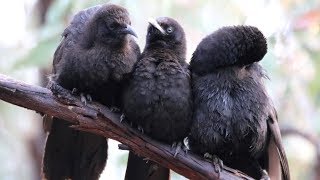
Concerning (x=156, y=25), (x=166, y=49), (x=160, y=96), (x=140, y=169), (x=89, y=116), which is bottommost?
(x=140, y=169)

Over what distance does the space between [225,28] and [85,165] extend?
41.7 inches

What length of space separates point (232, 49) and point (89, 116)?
2.65 feet

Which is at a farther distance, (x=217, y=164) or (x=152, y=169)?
(x=152, y=169)

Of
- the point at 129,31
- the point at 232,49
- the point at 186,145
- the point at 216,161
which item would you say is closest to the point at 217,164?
the point at 216,161

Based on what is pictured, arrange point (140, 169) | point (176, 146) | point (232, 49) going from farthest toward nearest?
1. point (140, 169)
2. point (232, 49)
3. point (176, 146)

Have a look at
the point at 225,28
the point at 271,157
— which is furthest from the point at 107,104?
the point at 271,157

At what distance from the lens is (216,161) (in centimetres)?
350

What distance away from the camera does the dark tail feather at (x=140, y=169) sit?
3.72 m

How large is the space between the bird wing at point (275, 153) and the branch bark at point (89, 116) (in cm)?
57

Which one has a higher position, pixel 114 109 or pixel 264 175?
pixel 114 109

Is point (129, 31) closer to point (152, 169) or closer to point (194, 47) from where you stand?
point (152, 169)

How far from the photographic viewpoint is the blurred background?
462cm

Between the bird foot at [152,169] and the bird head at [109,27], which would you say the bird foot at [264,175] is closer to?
the bird foot at [152,169]

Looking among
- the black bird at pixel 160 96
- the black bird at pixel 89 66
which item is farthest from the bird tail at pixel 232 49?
the black bird at pixel 89 66
